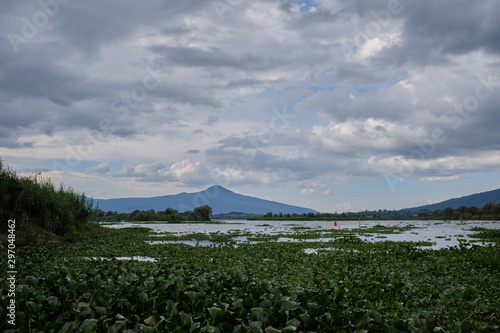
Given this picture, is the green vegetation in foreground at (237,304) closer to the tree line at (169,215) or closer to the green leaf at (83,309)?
the green leaf at (83,309)

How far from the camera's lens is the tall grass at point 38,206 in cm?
1752

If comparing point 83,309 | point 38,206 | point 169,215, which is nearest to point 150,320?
point 83,309

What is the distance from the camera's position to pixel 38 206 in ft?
67.4

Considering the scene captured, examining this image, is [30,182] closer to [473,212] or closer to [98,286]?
[98,286]

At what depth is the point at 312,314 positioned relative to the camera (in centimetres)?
493

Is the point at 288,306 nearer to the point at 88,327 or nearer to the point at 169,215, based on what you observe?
the point at 88,327

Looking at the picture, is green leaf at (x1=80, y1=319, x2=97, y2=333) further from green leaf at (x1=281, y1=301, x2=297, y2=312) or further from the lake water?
the lake water

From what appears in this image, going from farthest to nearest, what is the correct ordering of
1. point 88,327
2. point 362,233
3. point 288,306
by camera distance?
point 362,233, point 288,306, point 88,327

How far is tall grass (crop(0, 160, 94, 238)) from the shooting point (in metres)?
17.5

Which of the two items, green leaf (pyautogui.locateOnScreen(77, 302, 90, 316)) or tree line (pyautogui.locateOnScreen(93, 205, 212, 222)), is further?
tree line (pyautogui.locateOnScreen(93, 205, 212, 222))

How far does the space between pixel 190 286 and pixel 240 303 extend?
134 centimetres

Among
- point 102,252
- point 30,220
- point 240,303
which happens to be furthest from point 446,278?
point 30,220

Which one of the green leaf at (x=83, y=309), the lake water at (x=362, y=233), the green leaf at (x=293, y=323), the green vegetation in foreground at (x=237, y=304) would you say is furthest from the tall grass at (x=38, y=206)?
the green leaf at (x=293, y=323)

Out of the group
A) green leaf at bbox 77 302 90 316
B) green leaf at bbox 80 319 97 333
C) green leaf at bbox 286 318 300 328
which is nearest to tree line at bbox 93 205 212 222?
green leaf at bbox 77 302 90 316
